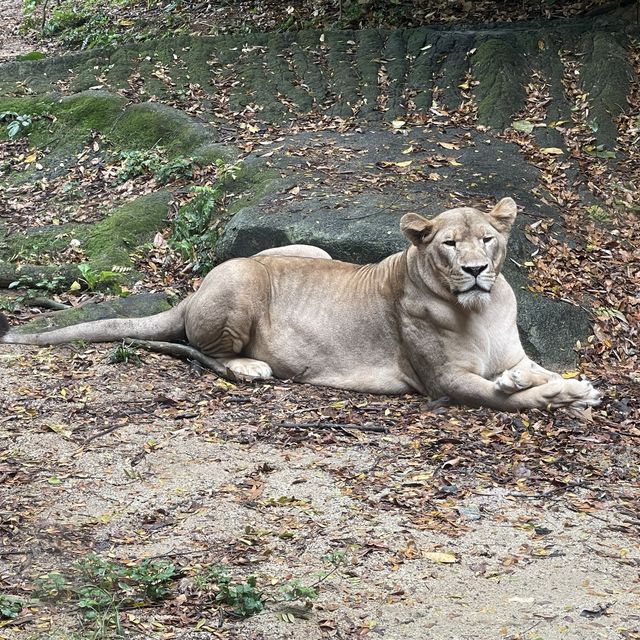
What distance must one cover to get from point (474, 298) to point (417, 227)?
2.39 feet

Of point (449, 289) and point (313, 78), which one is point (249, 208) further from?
point (313, 78)

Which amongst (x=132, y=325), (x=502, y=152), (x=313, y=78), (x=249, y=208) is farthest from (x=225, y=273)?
(x=313, y=78)

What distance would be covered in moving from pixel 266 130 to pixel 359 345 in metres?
5.54

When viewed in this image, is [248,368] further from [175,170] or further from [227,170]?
[175,170]

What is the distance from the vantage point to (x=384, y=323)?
8.79 meters

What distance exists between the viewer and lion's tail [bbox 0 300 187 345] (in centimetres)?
916

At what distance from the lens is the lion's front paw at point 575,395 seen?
7641mm

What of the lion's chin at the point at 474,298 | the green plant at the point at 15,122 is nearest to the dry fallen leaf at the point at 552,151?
the lion's chin at the point at 474,298

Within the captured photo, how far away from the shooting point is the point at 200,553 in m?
5.54

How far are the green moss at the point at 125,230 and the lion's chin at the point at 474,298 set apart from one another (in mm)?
4522

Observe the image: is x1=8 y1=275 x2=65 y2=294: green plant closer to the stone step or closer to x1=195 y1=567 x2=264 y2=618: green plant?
the stone step

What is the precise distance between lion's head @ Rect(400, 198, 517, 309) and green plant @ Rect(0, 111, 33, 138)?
8.41 m

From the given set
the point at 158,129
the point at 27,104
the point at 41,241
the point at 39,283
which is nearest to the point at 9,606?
the point at 39,283

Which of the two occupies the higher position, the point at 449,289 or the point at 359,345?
the point at 449,289
